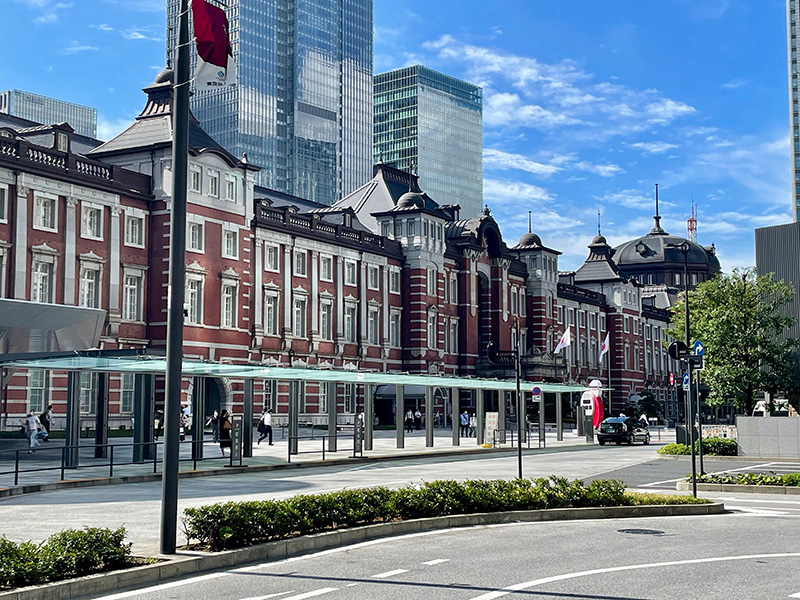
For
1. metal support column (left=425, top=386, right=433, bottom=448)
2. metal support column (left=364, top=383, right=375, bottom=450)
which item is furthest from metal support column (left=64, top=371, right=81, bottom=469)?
metal support column (left=425, top=386, right=433, bottom=448)

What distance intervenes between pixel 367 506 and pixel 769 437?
87.5ft

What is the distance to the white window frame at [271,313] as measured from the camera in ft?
203

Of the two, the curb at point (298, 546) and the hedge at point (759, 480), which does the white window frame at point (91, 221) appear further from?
the curb at point (298, 546)

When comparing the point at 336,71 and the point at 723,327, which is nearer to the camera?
the point at 723,327

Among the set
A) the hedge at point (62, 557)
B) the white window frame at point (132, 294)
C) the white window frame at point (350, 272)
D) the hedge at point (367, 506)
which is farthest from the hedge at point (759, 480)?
the white window frame at point (350, 272)

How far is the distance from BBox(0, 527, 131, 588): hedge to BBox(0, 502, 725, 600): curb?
18 centimetres

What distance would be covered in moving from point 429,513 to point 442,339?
205 ft

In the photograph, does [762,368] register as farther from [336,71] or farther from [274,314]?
[336,71]

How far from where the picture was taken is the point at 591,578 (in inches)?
456

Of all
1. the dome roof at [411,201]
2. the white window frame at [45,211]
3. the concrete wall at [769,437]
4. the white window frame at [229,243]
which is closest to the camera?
the concrete wall at [769,437]

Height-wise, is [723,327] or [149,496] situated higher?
[723,327]

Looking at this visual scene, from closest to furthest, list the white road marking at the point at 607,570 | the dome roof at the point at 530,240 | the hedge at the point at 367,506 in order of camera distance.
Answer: the white road marking at the point at 607,570
the hedge at the point at 367,506
the dome roof at the point at 530,240

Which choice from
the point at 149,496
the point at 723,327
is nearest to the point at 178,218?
the point at 149,496

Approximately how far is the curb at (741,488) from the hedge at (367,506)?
18.0 ft
